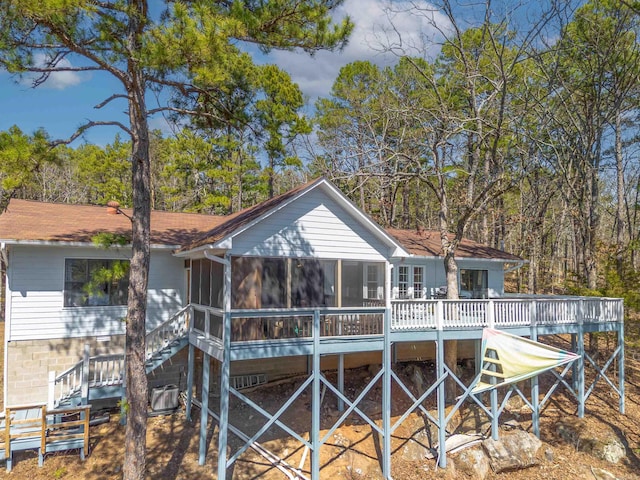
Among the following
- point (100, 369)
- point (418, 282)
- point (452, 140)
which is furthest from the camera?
point (452, 140)

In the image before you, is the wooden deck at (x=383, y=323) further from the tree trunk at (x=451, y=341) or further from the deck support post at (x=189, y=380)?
the tree trunk at (x=451, y=341)

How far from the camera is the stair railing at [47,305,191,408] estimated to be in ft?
33.4

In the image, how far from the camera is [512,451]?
1176 centimetres

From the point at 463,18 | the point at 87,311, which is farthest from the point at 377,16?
the point at 87,311

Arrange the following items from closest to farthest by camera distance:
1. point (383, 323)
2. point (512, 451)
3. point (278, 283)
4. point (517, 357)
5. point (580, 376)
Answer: point (278, 283) < point (517, 357) < point (383, 323) < point (512, 451) < point (580, 376)

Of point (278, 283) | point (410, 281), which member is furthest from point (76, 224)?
point (410, 281)

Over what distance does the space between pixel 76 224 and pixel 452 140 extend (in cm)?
1770

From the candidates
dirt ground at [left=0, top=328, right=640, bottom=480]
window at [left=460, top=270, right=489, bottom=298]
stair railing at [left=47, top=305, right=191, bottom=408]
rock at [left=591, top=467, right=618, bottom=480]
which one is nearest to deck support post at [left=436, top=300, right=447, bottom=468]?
dirt ground at [left=0, top=328, right=640, bottom=480]

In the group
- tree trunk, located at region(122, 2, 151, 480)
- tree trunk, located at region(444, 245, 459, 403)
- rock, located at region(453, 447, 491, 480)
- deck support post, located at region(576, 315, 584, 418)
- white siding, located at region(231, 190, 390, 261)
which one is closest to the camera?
tree trunk, located at region(122, 2, 151, 480)

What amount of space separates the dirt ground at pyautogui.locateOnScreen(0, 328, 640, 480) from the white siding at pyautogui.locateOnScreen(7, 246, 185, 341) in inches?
106

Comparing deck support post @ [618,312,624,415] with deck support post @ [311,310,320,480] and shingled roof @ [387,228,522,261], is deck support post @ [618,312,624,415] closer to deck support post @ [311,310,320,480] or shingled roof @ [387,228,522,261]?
shingled roof @ [387,228,522,261]

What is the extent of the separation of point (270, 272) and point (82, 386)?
5.24 m

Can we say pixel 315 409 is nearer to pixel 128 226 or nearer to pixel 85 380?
pixel 85 380

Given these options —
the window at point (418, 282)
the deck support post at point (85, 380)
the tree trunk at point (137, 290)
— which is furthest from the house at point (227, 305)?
the window at point (418, 282)
